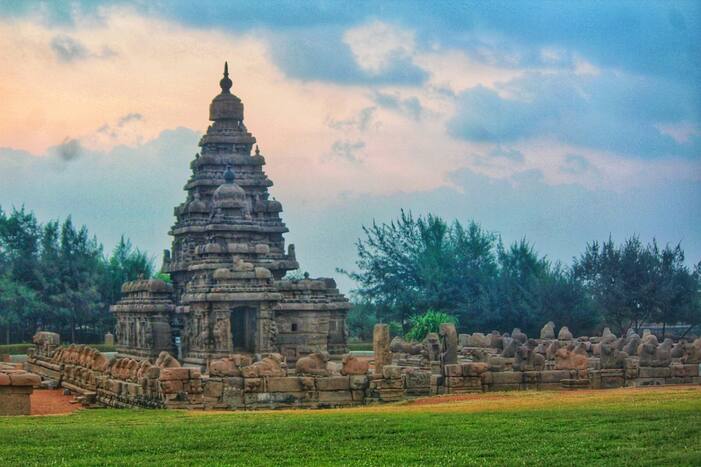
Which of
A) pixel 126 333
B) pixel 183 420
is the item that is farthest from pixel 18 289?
pixel 183 420

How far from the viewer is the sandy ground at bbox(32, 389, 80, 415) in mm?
30953

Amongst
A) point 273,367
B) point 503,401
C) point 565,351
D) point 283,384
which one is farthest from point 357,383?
point 565,351

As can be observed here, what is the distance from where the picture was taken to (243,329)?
4866cm

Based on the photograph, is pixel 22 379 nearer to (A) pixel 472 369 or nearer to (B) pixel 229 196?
(A) pixel 472 369

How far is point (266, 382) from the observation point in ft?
98.8

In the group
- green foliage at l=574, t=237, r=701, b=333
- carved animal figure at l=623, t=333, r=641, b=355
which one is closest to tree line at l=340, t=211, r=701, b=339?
green foliage at l=574, t=237, r=701, b=333

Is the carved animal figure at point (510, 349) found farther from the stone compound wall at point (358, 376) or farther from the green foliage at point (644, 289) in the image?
the green foliage at point (644, 289)

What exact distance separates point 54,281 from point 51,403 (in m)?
36.1

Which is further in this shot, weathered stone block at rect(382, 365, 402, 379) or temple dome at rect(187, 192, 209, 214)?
temple dome at rect(187, 192, 209, 214)

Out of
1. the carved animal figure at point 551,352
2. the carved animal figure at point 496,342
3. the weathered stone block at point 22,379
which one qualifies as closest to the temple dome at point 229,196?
the carved animal figure at point 496,342

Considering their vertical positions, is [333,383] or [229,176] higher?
[229,176]

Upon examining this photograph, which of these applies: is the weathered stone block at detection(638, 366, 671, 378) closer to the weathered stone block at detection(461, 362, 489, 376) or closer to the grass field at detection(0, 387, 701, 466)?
the weathered stone block at detection(461, 362, 489, 376)

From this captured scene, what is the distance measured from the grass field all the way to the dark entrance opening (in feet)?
76.8

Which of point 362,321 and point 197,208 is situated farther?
point 362,321
